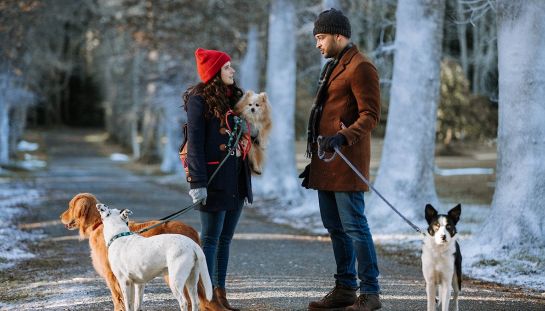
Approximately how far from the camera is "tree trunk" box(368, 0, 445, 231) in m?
13.8

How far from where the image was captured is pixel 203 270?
6.06 m

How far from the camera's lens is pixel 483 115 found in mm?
Result: 32812

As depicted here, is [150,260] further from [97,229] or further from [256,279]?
[256,279]

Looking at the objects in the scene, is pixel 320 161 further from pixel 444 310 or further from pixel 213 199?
pixel 444 310

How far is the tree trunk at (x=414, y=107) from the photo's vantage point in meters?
13.8

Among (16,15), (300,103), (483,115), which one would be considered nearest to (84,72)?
(300,103)

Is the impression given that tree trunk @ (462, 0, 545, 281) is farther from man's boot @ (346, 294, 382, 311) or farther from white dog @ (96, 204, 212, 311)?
white dog @ (96, 204, 212, 311)

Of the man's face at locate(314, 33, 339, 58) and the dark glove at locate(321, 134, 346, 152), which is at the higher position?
the man's face at locate(314, 33, 339, 58)

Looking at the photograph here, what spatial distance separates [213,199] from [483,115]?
27756 mm

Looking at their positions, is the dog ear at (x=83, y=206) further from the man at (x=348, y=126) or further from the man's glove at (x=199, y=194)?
the man at (x=348, y=126)

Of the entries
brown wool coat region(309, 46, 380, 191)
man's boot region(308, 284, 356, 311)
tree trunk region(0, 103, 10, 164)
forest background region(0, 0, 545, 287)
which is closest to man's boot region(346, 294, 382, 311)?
man's boot region(308, 284, 356, 311)

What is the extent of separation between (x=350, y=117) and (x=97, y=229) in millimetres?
2282

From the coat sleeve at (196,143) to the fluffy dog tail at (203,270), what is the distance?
61 cm

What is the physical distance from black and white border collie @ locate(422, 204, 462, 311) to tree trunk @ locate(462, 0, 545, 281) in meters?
3.88
